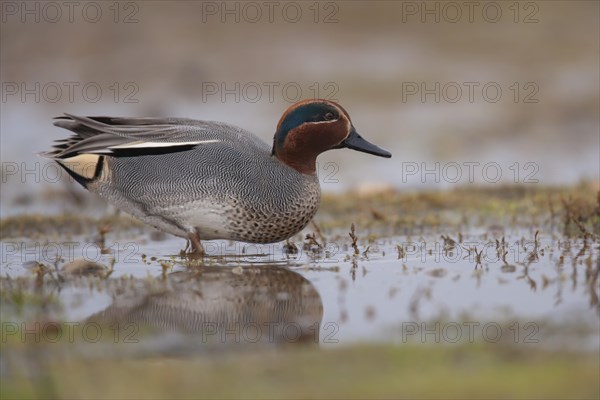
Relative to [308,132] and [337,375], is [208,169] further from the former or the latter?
[337,375]

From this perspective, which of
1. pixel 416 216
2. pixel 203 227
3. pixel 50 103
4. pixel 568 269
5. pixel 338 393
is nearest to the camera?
pixel 338 393

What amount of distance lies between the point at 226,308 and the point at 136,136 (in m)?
2.02

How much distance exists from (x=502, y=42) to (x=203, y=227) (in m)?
9.64

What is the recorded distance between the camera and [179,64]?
48.1 feet

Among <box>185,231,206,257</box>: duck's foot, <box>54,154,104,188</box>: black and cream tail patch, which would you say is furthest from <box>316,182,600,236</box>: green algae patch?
<box>54,154,104,188</box>: black and cream tail patch

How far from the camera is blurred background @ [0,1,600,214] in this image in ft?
44.3

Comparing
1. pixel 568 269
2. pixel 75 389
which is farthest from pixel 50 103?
pixel 75 389

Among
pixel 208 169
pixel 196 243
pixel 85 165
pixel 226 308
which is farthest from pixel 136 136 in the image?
pixel 226 308

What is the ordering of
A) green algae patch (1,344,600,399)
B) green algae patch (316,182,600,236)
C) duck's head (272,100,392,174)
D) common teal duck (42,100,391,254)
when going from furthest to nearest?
1. green algae patch (316,182,600,236)
2. duck's head (272,100,392,174)
3. common teal duck (42,100,391,254)
4. green algae patch (1,344,600,399)

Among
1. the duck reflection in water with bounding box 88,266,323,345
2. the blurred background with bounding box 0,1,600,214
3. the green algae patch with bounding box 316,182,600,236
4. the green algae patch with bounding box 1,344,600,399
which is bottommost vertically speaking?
the green algae patch with bounding box 1,344,600,399

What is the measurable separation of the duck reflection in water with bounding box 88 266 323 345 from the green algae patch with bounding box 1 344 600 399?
379 mm

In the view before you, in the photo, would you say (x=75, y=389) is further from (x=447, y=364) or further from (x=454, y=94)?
(x=454, y=94)

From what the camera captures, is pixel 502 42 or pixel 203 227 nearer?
pixel 203 227

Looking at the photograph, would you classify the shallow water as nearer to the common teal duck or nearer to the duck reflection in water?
the duck reflection in water
